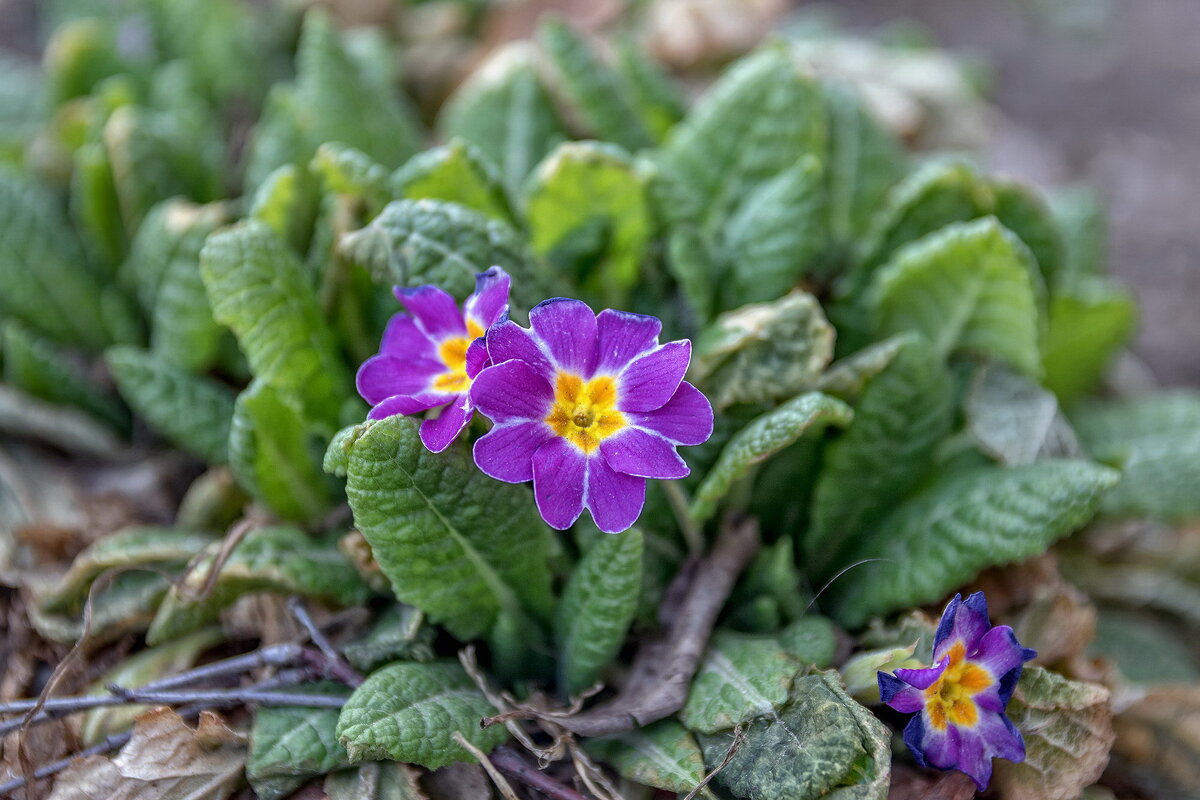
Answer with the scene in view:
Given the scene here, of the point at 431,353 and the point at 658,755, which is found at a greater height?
the point at 431,353

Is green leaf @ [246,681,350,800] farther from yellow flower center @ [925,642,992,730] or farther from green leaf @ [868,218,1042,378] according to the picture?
green leaf @ [868,218,1042,378]

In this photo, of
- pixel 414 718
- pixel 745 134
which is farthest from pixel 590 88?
pixel 414 718

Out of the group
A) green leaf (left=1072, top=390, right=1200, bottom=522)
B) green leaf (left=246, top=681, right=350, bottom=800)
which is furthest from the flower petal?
green leaf (left=1072, top=390, right=1200, bottom=522)

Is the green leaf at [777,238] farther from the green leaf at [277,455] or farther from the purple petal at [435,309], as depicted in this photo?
the green leaf at [277,455]

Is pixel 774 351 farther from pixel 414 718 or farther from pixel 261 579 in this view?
pixel 261 579

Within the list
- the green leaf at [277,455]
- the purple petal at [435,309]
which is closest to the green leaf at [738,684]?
the purple petal at [435,309]
